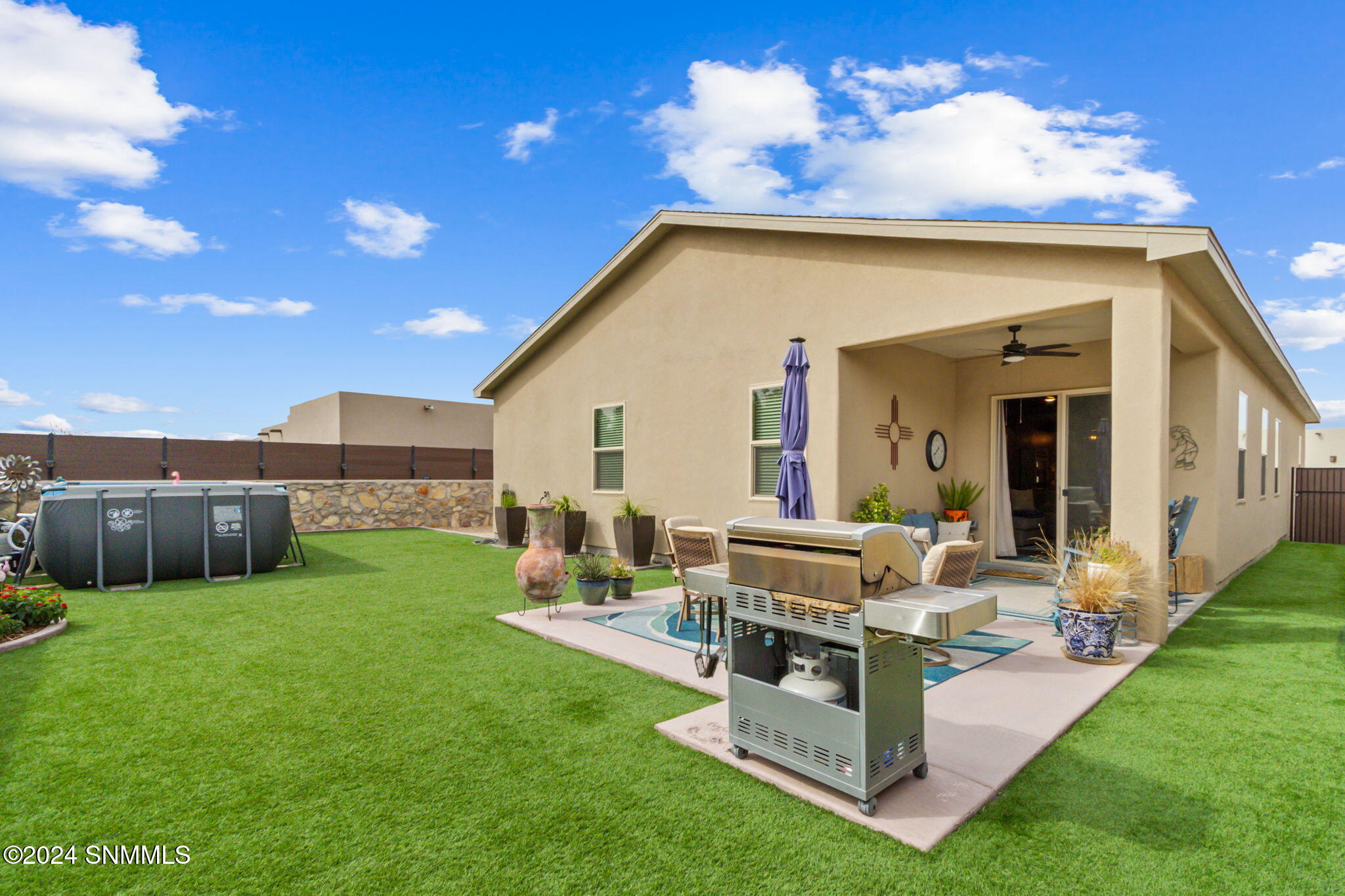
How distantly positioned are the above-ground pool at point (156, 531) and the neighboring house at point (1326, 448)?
30.0 m

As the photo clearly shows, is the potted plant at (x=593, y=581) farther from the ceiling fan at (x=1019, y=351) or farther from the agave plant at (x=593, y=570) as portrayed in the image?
the ceiling fan at (x=1019, y=351)

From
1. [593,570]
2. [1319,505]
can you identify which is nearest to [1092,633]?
[593,570]

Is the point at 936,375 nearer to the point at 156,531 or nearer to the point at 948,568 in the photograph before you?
the point at 948,568

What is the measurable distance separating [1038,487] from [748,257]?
515 cm

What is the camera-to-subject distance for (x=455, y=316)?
41406 mm

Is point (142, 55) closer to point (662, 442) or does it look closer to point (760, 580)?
point (662, 442)

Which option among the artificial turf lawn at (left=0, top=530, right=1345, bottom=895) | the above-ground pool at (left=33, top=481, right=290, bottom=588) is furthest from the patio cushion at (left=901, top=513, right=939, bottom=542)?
the above-ground pool at (left=33, top=481, right=290, bottom=588)

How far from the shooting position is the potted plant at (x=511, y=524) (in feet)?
36.6

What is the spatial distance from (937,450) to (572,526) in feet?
18.1

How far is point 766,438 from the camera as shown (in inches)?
301

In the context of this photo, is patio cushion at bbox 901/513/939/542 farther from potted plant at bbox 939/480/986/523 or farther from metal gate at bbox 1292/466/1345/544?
metal gate at bbox 1292/466/1345/544

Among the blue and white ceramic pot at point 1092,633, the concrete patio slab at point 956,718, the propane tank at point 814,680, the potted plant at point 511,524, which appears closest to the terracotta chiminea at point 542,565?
the concrete patio slab at point 956,718

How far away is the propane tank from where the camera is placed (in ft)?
8.79

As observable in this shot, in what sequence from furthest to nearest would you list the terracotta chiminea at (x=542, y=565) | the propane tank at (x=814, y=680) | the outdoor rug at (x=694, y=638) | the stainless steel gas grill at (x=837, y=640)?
the terracotta chiminea at (x=542, y=565)
the outdoor rug at (x=694, y=638)
the propane tank at (x=814, y=680)
the stainless steel gas grill at (x=837, y=640)
